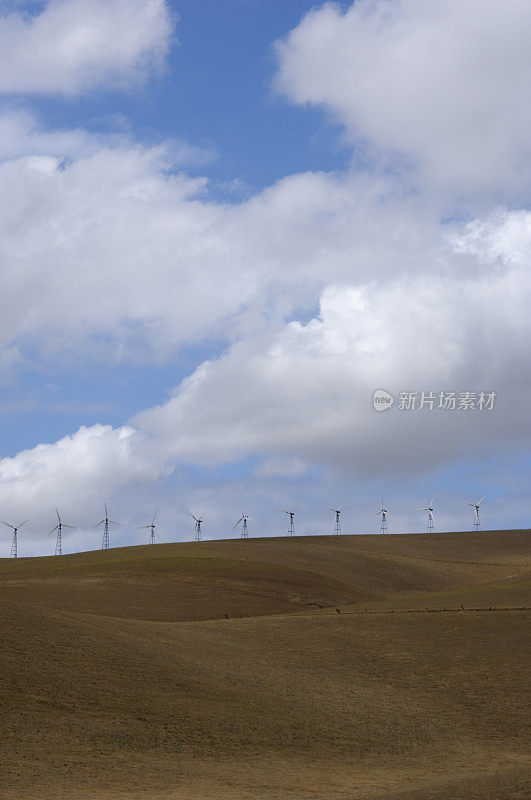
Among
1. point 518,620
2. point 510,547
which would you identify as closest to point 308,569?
point 518,620

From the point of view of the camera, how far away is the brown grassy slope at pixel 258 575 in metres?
77.5

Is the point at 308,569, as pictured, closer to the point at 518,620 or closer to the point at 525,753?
the point at 518,620

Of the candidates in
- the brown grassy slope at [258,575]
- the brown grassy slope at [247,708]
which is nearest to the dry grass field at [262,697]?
the brown grassy slope at [247,708]

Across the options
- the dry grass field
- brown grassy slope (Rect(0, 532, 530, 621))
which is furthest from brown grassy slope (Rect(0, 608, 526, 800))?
brown grassy slope (Rect(0, 532, 530, 621))

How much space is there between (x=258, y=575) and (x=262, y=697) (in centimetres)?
4834

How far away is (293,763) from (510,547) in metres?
105

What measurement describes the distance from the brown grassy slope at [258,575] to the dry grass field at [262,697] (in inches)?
26.4

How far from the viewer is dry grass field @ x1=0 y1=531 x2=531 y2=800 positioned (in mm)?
31047

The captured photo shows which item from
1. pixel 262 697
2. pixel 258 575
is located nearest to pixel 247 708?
pixel 262 697

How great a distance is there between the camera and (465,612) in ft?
216

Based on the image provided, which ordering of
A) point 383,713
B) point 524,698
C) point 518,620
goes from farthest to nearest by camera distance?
point 518,620 < point 524,698 < point 383,713

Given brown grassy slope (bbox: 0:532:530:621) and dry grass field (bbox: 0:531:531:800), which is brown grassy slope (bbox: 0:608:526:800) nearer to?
dry grass field (bbox: 0:531:531:800)

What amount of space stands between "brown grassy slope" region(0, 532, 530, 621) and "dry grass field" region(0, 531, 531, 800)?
670 mm

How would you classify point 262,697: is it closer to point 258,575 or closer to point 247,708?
point 247,708
